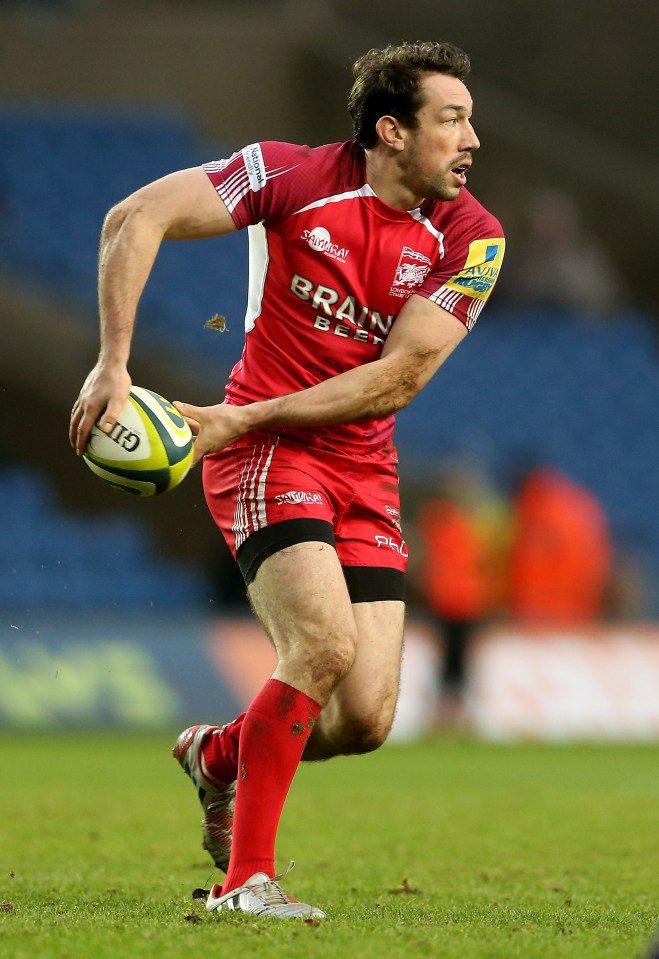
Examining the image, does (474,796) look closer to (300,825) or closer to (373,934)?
(300,825)

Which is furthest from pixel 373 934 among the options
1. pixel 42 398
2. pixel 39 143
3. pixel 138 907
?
pixel 39 143

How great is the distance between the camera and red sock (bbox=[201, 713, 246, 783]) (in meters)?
5.26

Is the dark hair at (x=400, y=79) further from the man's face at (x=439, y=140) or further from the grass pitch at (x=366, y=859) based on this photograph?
the grass pitch at (x=366, y=859)

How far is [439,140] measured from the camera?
5.07 meters

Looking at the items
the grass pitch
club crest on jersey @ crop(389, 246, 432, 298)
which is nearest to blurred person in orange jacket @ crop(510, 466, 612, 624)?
the grass pitch

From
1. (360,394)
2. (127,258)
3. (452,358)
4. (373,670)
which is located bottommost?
(373,670)

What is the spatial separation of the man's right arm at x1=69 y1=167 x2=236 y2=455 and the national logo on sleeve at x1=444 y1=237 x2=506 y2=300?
0.83 meters

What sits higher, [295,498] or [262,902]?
[295,498]

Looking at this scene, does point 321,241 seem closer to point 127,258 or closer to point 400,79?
point 400,79

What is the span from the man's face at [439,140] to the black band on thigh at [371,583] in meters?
1.29

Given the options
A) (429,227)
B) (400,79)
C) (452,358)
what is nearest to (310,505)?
(429,227)

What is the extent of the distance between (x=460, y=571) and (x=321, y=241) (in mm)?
9003

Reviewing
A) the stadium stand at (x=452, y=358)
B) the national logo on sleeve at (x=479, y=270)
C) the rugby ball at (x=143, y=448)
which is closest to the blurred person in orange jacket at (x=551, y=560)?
the stadium stand at (x=452, y=358)

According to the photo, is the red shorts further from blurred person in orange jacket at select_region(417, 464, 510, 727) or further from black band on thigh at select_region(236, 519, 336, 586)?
blurred person in orange jacket at select_region(417, 464, 510, 727)
